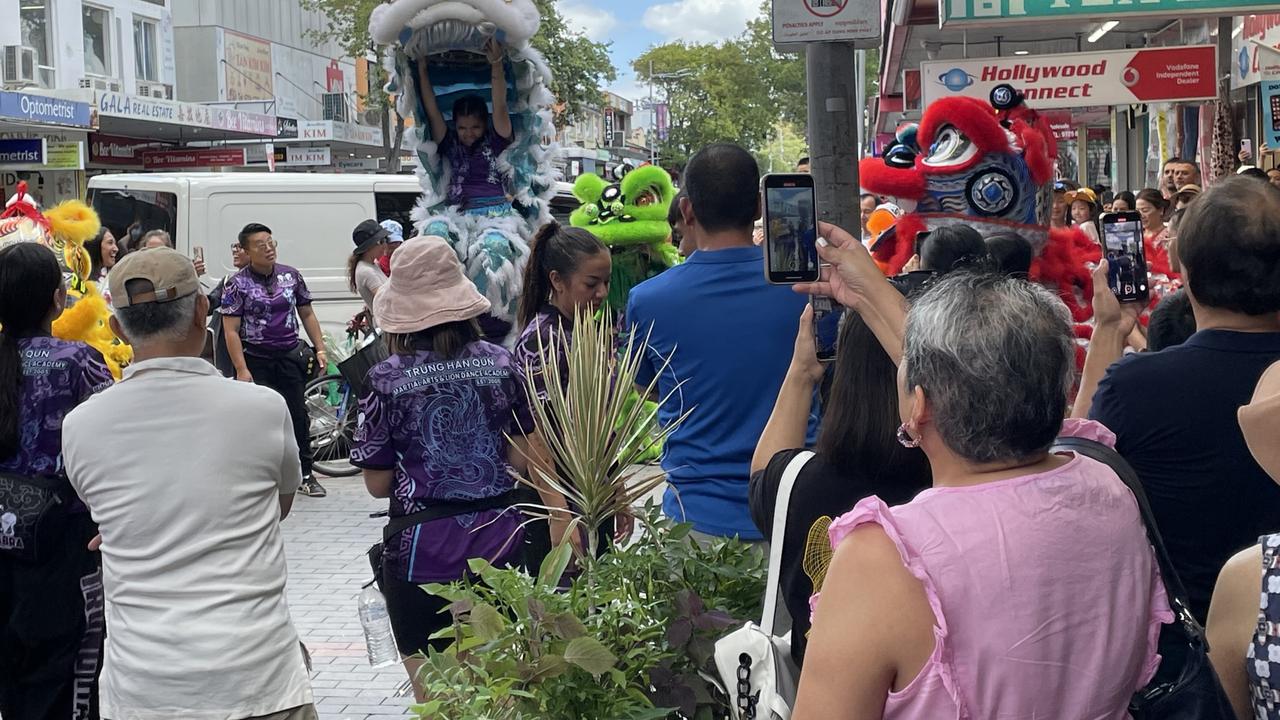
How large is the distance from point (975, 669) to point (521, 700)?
1109mm

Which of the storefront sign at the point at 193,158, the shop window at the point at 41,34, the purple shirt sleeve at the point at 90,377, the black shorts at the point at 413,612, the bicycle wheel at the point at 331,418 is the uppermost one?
the shop window at the point at 41,34

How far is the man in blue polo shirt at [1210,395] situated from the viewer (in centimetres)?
287

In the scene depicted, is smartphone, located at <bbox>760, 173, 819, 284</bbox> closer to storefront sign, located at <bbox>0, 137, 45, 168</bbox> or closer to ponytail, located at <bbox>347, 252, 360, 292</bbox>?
ponytail, located at <bbox>347, 252, 360, 292</bbox>

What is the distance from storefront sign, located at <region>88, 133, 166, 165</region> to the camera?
95.6 ft

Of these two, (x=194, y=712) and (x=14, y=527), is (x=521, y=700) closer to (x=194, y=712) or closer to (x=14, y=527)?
(x=194, y=712)

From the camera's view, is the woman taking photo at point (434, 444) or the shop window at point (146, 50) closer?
the woman taking photo at point (434, 444)

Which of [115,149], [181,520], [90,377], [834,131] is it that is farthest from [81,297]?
[115,149]

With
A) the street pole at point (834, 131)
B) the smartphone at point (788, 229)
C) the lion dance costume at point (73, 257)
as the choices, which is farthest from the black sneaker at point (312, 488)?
the smartphone at point (788, 229)

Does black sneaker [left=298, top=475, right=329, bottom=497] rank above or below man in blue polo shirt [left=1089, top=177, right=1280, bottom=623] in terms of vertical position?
below

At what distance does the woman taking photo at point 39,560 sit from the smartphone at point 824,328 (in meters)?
2.35

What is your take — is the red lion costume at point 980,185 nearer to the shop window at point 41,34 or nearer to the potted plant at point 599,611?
the potted plant at point 599,611

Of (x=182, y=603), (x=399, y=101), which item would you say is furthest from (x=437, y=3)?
(x=182, y=603)

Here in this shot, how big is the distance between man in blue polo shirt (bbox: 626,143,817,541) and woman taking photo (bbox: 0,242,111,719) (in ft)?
5.68

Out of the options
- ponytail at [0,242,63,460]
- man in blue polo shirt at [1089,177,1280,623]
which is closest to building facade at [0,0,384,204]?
ponytail at [0,242,63,460]
